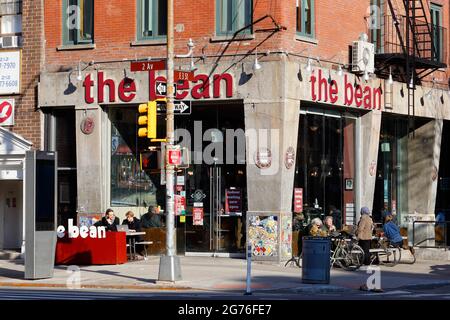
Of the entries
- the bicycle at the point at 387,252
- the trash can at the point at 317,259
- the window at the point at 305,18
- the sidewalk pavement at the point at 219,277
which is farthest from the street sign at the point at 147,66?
the bicycle at the point at 387,252

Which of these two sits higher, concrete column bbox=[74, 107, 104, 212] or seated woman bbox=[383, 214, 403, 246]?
concrete column bbox=[74, 107, 104, 212]

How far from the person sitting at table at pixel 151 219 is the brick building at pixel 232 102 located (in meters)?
0.77

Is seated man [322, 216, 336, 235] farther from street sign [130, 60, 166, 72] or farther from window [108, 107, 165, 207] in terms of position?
street sign [130, 60, 166, 72]

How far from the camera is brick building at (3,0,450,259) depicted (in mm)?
29094

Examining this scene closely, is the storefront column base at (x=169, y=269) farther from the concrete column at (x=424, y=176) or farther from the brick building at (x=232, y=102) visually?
the concrete column at (x=424, y=176)

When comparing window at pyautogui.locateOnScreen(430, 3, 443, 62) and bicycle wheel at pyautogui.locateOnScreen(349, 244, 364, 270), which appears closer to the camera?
bicycle wheel at pyautogui.locateOnScreen(349, 244, 364, 270)

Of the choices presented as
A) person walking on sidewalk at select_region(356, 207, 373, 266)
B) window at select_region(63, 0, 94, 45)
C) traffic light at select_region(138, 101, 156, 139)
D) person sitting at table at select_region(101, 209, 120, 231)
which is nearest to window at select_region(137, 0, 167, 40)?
window at select_region(63, 0, 94, 45)

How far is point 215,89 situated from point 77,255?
6285mm

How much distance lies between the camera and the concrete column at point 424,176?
37062 mm

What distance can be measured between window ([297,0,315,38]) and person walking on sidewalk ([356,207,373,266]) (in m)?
5.92

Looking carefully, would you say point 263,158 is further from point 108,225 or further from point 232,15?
point 108,225

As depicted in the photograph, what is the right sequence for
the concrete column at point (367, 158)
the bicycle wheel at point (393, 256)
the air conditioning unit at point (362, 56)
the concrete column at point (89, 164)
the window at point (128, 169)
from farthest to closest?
the concrete column at point (367, 158)
the window at point (128, 169)
the air conditioning unit at point (362, 56)
the concrete column at point (89, 164)
the bicycle wheel at point (393, 256)
